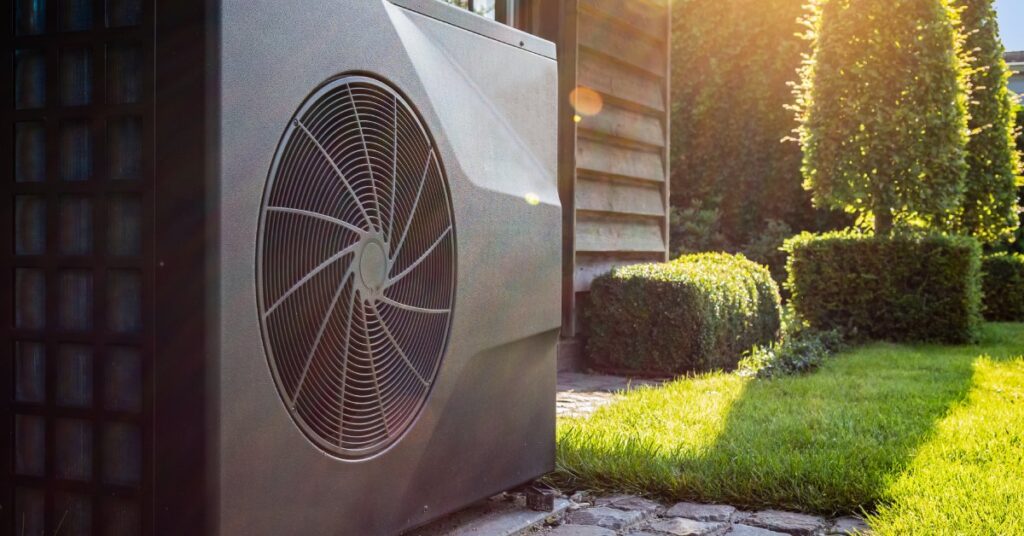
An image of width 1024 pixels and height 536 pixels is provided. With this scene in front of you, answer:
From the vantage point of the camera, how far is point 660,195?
20.9 feet

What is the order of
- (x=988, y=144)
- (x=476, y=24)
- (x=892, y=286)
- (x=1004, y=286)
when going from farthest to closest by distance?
(x=988, y=144)
(x=1004, y=286)
(x=892, y=286)
(x=476, y=24)

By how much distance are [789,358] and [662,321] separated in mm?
719

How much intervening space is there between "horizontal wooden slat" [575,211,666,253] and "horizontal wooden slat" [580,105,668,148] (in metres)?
0.46

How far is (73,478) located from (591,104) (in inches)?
166

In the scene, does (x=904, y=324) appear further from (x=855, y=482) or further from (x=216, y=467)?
(x=216, y=467)

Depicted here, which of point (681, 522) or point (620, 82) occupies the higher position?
point (620, 82)

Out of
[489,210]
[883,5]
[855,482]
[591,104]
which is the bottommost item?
[855,482]

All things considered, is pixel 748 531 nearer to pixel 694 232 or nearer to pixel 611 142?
pixel 611 142

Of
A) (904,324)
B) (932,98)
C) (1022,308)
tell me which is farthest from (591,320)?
(1022,308)

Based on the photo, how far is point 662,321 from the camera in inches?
205

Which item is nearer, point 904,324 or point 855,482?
point 855,482

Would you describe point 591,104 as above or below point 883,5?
below

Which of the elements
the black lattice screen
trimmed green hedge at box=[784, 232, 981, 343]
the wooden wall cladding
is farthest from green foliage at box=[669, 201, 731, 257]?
the black lattice screen

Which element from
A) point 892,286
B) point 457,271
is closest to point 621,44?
point 892,286
